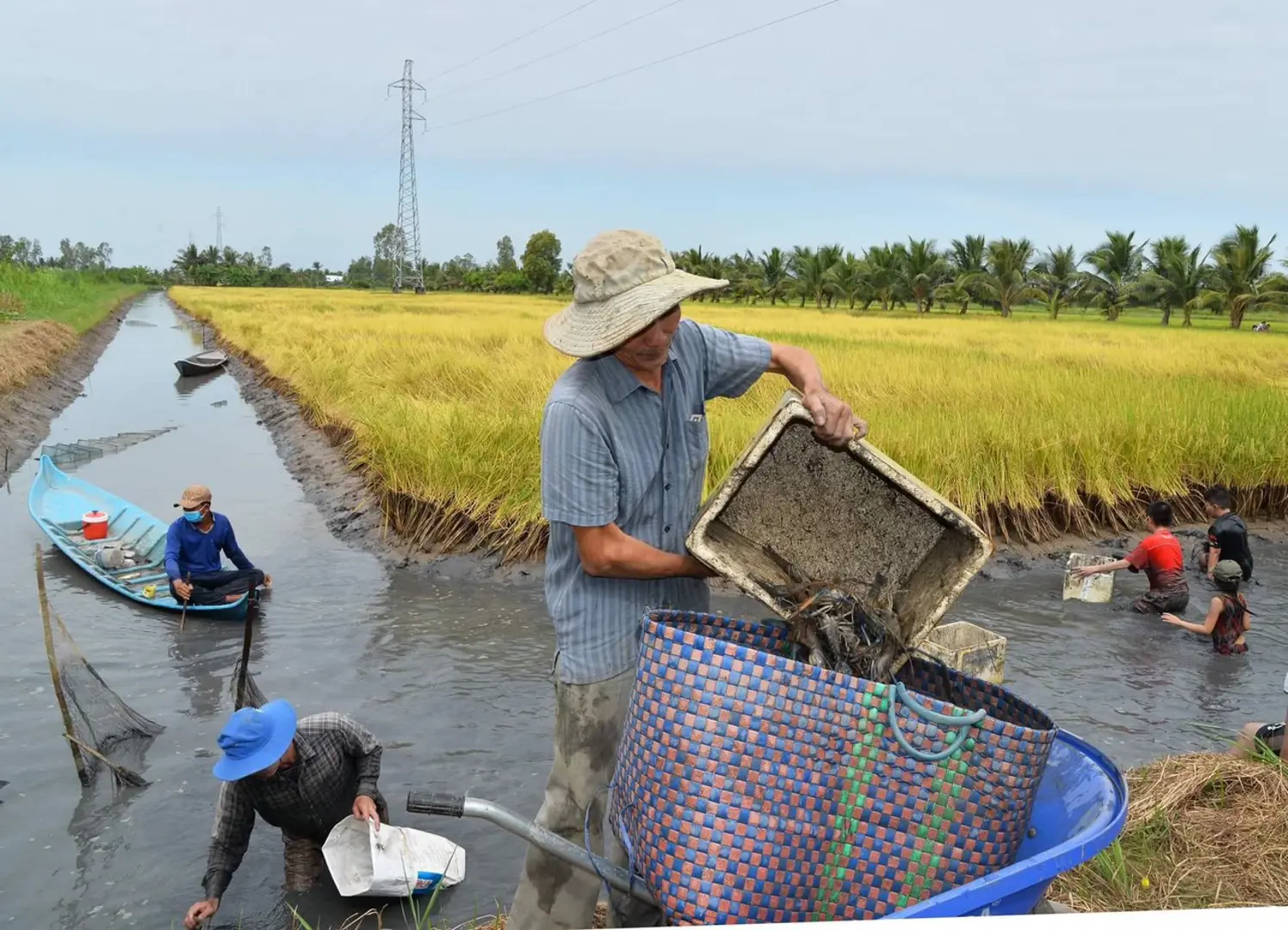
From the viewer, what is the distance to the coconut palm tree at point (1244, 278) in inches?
1240

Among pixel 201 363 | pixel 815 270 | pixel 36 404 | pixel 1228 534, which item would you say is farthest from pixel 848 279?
pixel 1228 534

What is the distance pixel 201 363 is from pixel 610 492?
19.5 m

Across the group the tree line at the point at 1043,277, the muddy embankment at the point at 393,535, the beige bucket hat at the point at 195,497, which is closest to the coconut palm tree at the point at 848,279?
the tree line at the point at 1043,277

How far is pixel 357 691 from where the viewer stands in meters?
5.10

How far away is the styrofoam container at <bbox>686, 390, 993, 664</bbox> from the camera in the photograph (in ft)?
6.61

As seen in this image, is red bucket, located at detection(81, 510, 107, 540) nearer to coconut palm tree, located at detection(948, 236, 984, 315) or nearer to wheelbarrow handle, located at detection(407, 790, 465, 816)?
wheelbarrow handle, located at detection(407, 790, 465, 816)

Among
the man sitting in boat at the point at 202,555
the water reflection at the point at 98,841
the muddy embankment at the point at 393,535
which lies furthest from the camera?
the muddy embankment at the point at 393,535

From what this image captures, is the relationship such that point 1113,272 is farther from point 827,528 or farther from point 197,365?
point 827,528

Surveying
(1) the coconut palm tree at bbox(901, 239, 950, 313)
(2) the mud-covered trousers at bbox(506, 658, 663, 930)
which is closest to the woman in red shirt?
(2) the mud-covered trousers at bbox(506, 658, 663, 930)

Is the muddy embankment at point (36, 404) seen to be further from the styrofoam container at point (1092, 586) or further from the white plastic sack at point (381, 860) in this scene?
the styrofoam container at point (1092, 586)

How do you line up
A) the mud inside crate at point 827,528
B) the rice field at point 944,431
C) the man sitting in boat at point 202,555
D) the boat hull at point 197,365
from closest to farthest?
the mud inside crate at point 827,528 < the man sitting in boat at point 202,555 < the rice field at point 944,431 < the boat hull at point 197,365

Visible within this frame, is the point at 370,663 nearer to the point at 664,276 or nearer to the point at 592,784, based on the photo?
the point at 592,784

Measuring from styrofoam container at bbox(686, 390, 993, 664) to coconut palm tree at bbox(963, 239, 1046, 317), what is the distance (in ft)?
121

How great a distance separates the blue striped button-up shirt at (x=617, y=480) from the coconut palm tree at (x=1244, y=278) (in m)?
34.6
